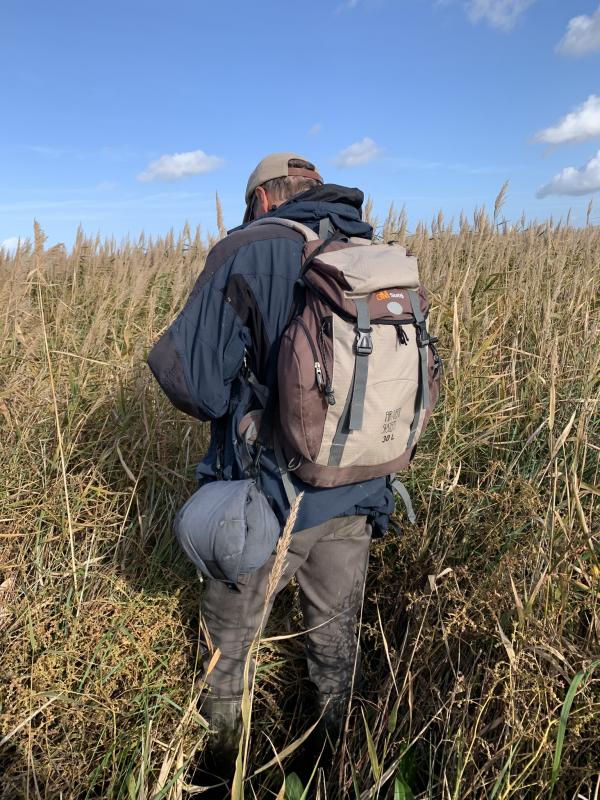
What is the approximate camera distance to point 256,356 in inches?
79.1

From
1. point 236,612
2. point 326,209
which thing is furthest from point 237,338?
point 236,612

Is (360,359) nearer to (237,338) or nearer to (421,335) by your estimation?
(421,335)

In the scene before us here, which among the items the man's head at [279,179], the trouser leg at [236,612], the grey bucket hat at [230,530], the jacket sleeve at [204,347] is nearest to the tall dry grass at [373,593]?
the trouser leg at [236,612]

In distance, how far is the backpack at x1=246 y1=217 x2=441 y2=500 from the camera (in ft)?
5.81

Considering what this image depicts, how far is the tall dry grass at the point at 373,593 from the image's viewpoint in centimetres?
169

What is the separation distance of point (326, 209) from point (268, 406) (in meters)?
0.70

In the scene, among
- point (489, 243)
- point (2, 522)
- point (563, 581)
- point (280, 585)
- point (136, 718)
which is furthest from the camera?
point (489, 243)

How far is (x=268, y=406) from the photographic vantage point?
1983 mm

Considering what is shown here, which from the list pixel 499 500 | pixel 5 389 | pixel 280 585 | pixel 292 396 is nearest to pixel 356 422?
pixel 292 396

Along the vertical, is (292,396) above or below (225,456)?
above

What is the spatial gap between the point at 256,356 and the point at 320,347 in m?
0.31

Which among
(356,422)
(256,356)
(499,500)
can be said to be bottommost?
(499,500)

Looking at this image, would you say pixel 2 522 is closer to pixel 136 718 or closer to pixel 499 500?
pixel 136 718

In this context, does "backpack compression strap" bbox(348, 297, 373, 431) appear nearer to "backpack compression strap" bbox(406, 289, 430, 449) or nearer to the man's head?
"backpack compression strap" bbox(406, 289, 430, 449)
